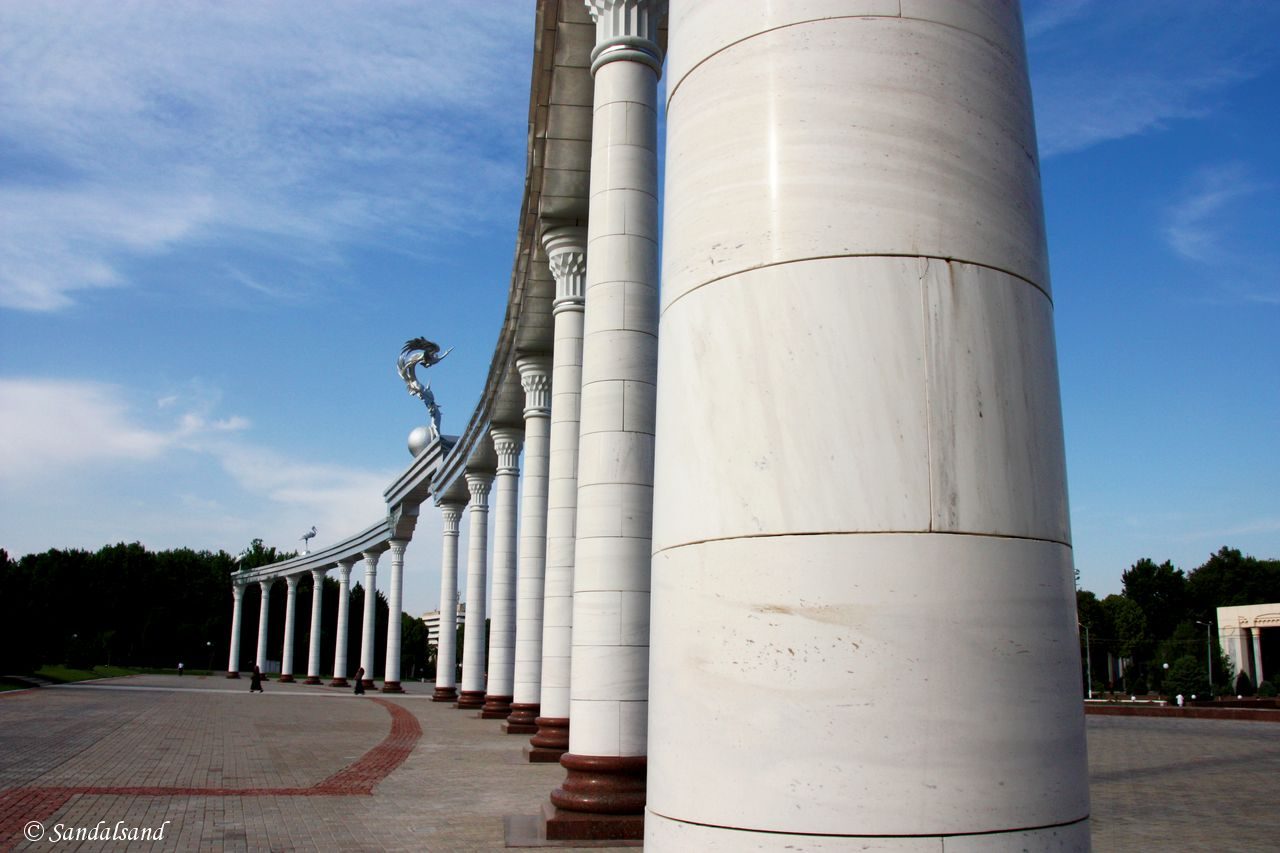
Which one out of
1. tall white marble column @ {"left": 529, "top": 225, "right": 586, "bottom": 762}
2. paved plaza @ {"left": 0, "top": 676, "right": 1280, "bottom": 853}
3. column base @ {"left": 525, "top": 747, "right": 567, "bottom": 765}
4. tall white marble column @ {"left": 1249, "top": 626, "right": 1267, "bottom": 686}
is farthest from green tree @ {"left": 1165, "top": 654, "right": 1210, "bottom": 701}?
tall white marble column @ {"left": 529, "top": 225, "right": 586, "bottom": 762}

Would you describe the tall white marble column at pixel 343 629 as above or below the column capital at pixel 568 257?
below

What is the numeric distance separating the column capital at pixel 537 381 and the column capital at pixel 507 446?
Answer: 11.6 m

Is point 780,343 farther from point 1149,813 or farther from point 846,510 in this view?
point 1149,813

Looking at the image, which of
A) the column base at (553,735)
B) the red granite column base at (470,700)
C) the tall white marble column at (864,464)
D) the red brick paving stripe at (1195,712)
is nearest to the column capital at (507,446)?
the red granite column base at (470,700)

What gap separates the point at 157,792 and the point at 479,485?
36.7m

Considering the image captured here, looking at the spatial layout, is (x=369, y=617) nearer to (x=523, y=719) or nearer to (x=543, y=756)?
(x=523, y=719)

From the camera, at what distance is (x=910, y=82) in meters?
5.58

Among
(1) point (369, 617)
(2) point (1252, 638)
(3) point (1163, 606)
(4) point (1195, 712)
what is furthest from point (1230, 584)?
(1) point (369, 617)

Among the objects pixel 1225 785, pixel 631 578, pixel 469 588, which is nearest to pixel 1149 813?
pixel 1225 785

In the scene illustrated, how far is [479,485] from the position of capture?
56875 mm

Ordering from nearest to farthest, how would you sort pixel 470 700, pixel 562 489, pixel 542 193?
pixel 542 193
pixel 562 489
pixel 470 700

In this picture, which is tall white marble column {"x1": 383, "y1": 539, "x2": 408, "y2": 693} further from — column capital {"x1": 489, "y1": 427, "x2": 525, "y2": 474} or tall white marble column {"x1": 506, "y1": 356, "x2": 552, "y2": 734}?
tall white marble column {"x1": 506, "y1": 356, "x2": 552, "y2": 734}

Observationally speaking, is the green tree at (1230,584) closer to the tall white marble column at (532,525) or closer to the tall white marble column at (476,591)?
the tall white marble column at (476,591)

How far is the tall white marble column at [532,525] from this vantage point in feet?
118
